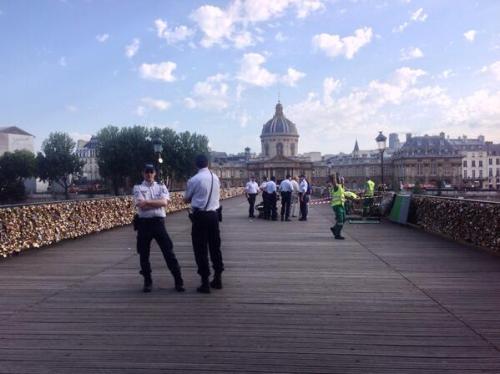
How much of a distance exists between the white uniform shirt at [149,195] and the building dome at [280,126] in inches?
5662

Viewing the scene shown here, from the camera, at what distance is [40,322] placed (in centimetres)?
629

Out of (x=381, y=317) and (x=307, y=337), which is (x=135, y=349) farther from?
(x=381, y=317)

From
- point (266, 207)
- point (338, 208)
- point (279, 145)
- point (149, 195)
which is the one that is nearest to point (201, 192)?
point (149, 195)

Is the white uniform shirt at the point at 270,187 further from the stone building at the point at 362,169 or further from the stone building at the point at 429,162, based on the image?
the stone building at the point at 362,169

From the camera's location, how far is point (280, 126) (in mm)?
151500

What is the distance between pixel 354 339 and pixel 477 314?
1991mm

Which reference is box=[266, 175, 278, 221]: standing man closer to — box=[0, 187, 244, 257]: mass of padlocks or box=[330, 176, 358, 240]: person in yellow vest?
box=[0, 187, 244, 257]: mass of padlocks

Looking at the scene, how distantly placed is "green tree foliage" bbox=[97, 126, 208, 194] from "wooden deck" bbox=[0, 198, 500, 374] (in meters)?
67.8

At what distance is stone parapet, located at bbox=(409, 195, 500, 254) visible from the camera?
1204 centimetres

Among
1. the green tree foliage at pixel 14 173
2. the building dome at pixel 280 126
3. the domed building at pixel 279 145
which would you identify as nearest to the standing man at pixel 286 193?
the green tree foliage at pixel 14 173

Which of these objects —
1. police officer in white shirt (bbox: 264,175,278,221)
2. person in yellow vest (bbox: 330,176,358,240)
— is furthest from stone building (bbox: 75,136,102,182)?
person in yellow vest (bbox: 330,176,358,240)

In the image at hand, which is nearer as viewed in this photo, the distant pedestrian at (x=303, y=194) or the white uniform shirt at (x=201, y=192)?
the white uniform shirt at (x=201, y=192)

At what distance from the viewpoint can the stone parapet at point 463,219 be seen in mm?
12039

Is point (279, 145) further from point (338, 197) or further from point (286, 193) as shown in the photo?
point (338, 197)
